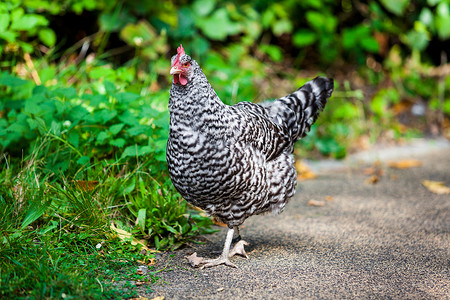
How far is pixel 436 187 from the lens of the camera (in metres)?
4.57

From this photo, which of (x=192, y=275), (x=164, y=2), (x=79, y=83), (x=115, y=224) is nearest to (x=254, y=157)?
(x=192, y=275)

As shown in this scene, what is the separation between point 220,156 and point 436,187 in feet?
9.01

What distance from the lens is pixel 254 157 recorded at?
2.96 m

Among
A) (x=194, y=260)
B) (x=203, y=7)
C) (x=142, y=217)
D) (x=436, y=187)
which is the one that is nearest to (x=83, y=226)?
(x=142, y=217)

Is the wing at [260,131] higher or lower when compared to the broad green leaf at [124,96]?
lower

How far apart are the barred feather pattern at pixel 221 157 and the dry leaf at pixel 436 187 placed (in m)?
2.01

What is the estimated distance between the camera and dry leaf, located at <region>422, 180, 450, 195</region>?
14.7 ft

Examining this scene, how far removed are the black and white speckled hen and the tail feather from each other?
1.04 feet

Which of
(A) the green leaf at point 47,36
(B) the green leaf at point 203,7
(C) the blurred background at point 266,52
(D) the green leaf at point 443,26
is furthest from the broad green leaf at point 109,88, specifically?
(D) the green leaf at point 443,26

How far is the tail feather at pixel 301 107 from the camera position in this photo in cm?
352

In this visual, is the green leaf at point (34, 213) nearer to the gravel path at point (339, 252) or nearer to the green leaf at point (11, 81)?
the gravel path at point (339, 252)

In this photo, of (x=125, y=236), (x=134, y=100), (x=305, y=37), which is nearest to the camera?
(x=125, y=236)

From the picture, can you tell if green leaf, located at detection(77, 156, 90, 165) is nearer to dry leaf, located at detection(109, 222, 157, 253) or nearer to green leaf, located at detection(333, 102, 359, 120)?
dry leaf, located at detection(109, 222, 157, 253)

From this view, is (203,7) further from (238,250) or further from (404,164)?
(238,250)
